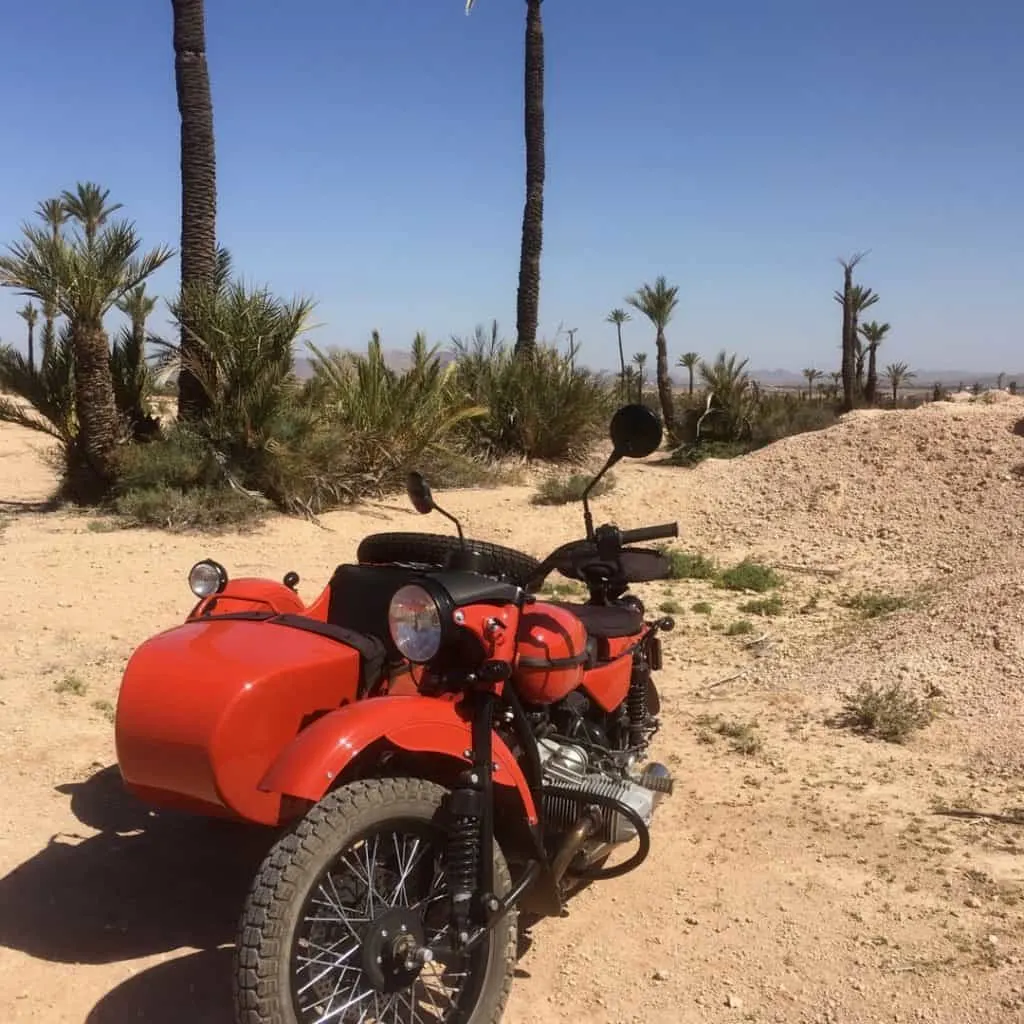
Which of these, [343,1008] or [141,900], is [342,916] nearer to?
[343,1008]

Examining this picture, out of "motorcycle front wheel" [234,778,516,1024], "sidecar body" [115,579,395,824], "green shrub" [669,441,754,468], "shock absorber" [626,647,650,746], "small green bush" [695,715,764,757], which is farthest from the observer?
"green shrub" [669,441,754,468]

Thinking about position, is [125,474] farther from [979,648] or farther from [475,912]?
[475,912]

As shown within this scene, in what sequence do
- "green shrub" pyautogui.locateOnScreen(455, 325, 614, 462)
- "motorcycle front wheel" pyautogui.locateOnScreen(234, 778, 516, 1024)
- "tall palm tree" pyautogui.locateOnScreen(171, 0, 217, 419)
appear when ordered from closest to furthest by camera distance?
"motorcycle front wheel" pyautogui.locateOnScreen(234, 778, 516, 1024) < "tall palm tree" pyautogui.locateOnScreen(171, 0, 217, 419) < "green shrub" pyautogui.locateOnScreen(455, 325, 614, 462)

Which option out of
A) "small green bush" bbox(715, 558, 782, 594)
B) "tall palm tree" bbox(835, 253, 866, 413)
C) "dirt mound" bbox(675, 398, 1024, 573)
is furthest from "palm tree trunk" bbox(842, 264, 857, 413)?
"small green bush" bbox(715, 558, 782, 594)

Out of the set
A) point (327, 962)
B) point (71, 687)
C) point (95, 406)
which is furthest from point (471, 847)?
point (95, 406)

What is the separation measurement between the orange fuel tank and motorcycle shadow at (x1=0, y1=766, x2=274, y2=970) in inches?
51.2

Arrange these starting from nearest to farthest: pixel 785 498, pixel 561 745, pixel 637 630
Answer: pixel 561 745 → pixel 637 630 → pixel 785 498

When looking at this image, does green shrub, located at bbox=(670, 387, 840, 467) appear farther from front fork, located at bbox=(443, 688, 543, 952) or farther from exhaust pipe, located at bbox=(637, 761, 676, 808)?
front fork, located at bbox=(443, 688, 543, 952)

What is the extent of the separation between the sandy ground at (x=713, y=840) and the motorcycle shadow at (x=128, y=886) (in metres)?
0.01

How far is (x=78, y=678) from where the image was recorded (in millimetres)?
5891

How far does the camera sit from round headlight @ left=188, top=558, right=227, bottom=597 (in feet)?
12.2

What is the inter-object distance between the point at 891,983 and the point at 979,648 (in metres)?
3.30

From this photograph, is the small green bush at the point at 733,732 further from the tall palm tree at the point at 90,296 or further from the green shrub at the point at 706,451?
the green shrub at the point at 706,451

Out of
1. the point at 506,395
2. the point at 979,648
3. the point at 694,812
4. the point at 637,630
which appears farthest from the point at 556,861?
the point at 506,395
